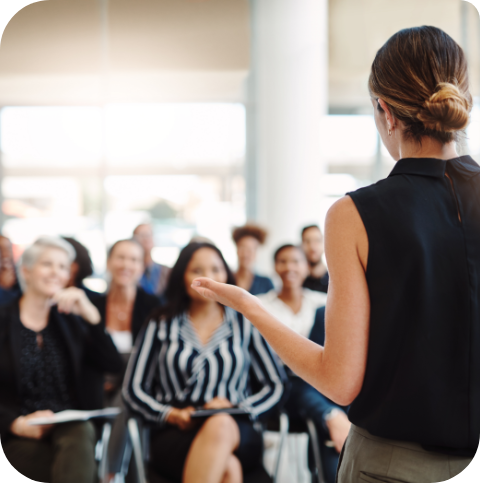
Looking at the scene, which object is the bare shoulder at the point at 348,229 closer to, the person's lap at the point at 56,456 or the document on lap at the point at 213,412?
the document on lap at the point at 213,412

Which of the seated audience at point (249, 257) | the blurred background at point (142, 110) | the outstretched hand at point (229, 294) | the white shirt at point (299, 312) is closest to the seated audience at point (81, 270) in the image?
the white shirt at point (299, 312)

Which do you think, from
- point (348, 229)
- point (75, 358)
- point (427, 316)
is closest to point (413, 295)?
point (427, 316)

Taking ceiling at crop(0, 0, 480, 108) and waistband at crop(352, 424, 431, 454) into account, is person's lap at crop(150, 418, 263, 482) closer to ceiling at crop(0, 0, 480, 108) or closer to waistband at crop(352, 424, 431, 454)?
waistband at crop(352, 424, 431, 454)

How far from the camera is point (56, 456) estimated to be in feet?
7.19

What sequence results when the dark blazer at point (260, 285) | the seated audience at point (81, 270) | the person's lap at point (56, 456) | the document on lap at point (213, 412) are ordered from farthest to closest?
the dark blazer at point (260, 285), the seated audience at point (81, 270), the document on lap at point (213, 412), the person's lap at point (56, 456)

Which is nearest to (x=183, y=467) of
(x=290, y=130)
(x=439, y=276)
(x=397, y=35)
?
(x=439, y=276)

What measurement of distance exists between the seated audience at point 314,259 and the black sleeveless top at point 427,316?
351 cm

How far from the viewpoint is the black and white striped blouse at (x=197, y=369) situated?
2426mm

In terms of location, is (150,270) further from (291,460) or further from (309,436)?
(309,436)

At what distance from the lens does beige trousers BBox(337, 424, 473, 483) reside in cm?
77

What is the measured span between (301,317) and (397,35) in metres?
2.74

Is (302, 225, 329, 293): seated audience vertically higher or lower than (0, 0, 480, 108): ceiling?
lower

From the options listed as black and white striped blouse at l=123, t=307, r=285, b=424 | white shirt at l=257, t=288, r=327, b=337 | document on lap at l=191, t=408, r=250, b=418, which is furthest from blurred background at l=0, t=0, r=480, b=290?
document on lap at l=191, t=408, r=250, b=418

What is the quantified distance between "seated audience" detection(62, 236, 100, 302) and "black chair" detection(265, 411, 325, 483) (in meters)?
1.53
